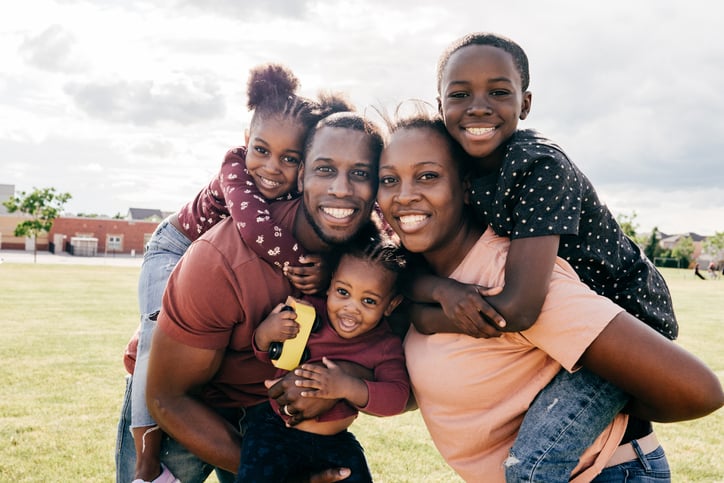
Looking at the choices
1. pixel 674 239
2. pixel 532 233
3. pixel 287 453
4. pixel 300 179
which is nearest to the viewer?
pixel 532 233

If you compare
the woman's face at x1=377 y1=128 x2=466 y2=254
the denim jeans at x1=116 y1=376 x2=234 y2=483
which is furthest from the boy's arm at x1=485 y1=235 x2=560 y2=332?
the denim jeans at x1=116 y1=376 x2=234 y2=483

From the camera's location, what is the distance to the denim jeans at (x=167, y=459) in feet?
11.7

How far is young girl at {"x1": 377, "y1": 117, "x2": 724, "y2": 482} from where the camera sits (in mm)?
2488

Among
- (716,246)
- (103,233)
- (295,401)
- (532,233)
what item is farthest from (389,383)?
(716,246)

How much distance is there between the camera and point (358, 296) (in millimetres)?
3340

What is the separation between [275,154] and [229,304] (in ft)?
4.02

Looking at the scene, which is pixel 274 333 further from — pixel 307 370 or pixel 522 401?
pixel 522 401

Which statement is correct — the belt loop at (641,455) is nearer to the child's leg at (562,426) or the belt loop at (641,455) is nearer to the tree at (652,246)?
the child's leg at (562,426)

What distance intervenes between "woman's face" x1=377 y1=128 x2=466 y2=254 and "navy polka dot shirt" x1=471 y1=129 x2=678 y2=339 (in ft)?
0.51

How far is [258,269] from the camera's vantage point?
3162 millimetres

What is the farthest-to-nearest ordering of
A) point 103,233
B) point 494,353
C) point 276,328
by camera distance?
point 103,233
point 276,328
point 494,353

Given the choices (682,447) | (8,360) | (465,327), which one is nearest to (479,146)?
(465,327)

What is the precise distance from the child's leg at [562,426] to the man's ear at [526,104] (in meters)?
1.51

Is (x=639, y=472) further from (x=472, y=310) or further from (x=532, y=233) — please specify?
(x=532, y=233)
